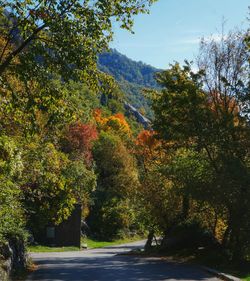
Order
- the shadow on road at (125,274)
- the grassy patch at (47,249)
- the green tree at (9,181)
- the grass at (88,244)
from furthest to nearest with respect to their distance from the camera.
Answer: the grass at (88,244)
the grassy patch at (47,249)
the shadow on road at (125,274)
the green tree at (9,181)

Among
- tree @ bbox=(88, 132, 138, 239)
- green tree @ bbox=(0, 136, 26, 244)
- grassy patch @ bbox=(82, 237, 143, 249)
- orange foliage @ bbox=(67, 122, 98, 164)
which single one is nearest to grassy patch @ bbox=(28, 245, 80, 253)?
grassy patch @ bbox=(82, 237, 143, 249)

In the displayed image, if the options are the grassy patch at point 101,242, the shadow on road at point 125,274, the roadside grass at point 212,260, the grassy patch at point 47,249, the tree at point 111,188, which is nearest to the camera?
the shadow on road at point 125,274

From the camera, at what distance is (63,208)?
11.4 metres

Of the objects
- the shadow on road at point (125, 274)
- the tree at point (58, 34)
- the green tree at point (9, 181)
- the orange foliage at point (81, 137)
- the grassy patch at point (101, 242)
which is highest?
the orange foliage at point (81, 137)

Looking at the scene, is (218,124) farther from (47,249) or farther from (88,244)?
(88,244)

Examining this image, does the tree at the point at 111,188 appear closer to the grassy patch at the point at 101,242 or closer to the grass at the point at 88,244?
the grassy patch at the point at 101,242

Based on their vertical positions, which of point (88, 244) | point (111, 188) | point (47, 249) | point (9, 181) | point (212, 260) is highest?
point (111, 188)

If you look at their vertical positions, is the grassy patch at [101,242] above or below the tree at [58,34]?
below

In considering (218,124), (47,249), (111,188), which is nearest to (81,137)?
(111,188)

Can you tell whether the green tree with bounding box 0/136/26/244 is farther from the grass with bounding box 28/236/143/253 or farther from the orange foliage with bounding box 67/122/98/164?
the orange foliage with bounding box 67/122/98/164

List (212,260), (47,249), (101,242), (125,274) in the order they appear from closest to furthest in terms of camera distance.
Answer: (125,274) < (212,260) < (47,249) < (101,242)

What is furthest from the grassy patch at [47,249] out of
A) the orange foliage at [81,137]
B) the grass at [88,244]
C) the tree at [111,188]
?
the orange foliage at [81,137]

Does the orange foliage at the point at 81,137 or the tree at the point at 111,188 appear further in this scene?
the tree at the point at 111,188

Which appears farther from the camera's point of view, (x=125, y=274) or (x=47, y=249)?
(x=47, y=249)
